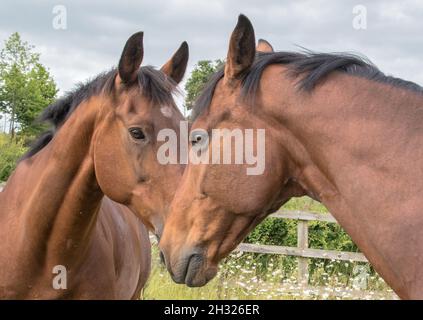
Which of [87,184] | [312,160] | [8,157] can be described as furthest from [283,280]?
[8,157]

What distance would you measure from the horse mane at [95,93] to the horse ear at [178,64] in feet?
1.22

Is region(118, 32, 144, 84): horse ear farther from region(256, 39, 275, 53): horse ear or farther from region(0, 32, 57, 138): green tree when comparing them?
region(0, 32, 57, 138): green tree

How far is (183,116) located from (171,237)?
138 cm

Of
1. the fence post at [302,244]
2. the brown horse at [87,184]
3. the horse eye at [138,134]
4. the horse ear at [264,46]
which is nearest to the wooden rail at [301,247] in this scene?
the fence post at [302,244]

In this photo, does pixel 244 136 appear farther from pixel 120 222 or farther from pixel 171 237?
pixel 120 222

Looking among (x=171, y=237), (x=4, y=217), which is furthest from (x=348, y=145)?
(x=4, y=217)

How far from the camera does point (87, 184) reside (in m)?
3.79

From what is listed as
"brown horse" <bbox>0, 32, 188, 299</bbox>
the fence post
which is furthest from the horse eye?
the fence post

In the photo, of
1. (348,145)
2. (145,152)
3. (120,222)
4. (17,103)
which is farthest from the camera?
(17,103)

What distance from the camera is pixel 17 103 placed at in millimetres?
36062

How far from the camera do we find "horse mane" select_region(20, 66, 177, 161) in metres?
3.76

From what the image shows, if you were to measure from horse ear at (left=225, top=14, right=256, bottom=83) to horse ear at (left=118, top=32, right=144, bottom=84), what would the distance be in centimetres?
127

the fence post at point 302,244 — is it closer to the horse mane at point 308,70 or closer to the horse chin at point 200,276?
the horse chin at point 200,276

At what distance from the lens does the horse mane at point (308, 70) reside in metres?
2.46
